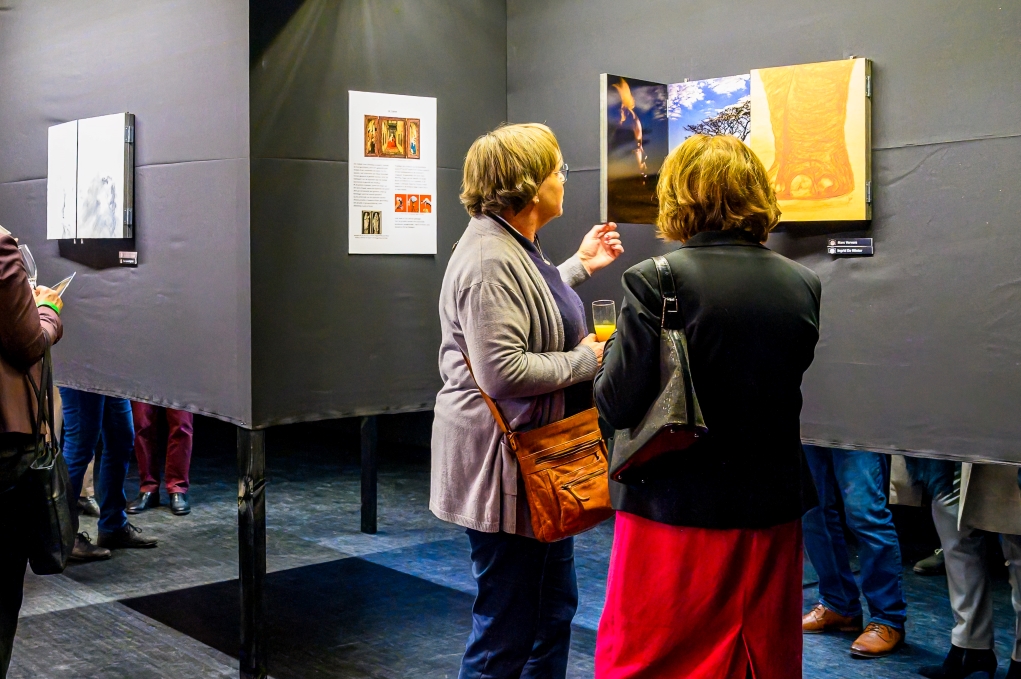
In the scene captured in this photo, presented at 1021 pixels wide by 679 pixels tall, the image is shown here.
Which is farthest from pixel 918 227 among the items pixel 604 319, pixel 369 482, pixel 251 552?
pixel 369 482

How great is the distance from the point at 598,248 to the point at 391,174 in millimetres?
910

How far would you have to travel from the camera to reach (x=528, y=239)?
2.62 m

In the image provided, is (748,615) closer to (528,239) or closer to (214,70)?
(528,239)

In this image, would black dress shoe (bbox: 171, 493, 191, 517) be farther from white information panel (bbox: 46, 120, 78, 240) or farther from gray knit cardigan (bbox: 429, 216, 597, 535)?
gray knit cardigan (bbox: 429, 216, 597, 535)

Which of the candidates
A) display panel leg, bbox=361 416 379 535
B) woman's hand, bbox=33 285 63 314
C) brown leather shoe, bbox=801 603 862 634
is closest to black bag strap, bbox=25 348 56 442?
woman's hand, bbox=33 285 63 314

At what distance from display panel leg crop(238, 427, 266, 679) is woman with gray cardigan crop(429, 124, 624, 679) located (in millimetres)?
998

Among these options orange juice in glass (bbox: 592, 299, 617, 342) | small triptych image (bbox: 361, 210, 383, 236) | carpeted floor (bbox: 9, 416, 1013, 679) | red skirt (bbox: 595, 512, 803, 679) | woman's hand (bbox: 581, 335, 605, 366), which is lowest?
carpeted floor (bbox: 9, 416, 1013, 679)

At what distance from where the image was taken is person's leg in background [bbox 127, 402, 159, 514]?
20.2ft

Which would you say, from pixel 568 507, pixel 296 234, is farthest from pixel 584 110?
pixel 568 507

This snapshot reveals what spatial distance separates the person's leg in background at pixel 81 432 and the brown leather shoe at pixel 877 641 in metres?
3.47

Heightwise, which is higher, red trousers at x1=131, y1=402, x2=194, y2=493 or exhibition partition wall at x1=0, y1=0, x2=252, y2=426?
exhibition partition wall at x1=0, y1=0, x2=252, y2=426

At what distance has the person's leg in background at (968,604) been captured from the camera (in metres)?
3.41

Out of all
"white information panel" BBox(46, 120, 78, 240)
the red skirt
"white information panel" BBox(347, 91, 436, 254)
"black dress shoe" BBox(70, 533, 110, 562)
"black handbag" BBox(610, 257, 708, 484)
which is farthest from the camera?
"black dress shoe" BBox(70, 533, 110, 562)

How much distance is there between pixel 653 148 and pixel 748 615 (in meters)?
1.75
